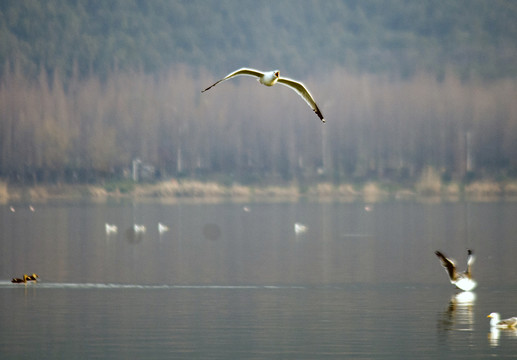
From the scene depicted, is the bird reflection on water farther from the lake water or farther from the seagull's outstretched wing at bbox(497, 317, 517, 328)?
the seagull's outstretched wing at bbox(497, 317, 517, 328)

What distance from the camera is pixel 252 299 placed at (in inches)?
1288

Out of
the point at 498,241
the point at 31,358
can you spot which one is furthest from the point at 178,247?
the point at 31,358

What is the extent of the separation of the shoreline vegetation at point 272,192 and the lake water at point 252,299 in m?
101

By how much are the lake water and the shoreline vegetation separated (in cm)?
10078

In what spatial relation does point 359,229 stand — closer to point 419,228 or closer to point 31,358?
point 419,228

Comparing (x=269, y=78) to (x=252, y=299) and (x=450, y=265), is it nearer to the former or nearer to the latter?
(x=252, y=299)

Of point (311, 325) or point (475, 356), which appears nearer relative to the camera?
point (475, 356)

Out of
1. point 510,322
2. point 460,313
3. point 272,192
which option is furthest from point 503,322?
point 272,192

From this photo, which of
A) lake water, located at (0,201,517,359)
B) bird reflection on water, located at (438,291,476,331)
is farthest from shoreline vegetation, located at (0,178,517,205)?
bird reflection on water, located at (438,291,476,331)

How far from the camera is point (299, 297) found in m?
33.2

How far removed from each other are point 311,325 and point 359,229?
50177 millimetres

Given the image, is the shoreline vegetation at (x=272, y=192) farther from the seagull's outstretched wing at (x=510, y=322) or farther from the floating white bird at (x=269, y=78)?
the floating white bird at (x=269, y=78)

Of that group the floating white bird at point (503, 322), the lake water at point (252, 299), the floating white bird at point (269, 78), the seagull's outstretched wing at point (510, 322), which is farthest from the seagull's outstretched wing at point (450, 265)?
the floating white bird at point (269, 78)

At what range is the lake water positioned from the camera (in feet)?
81.3
